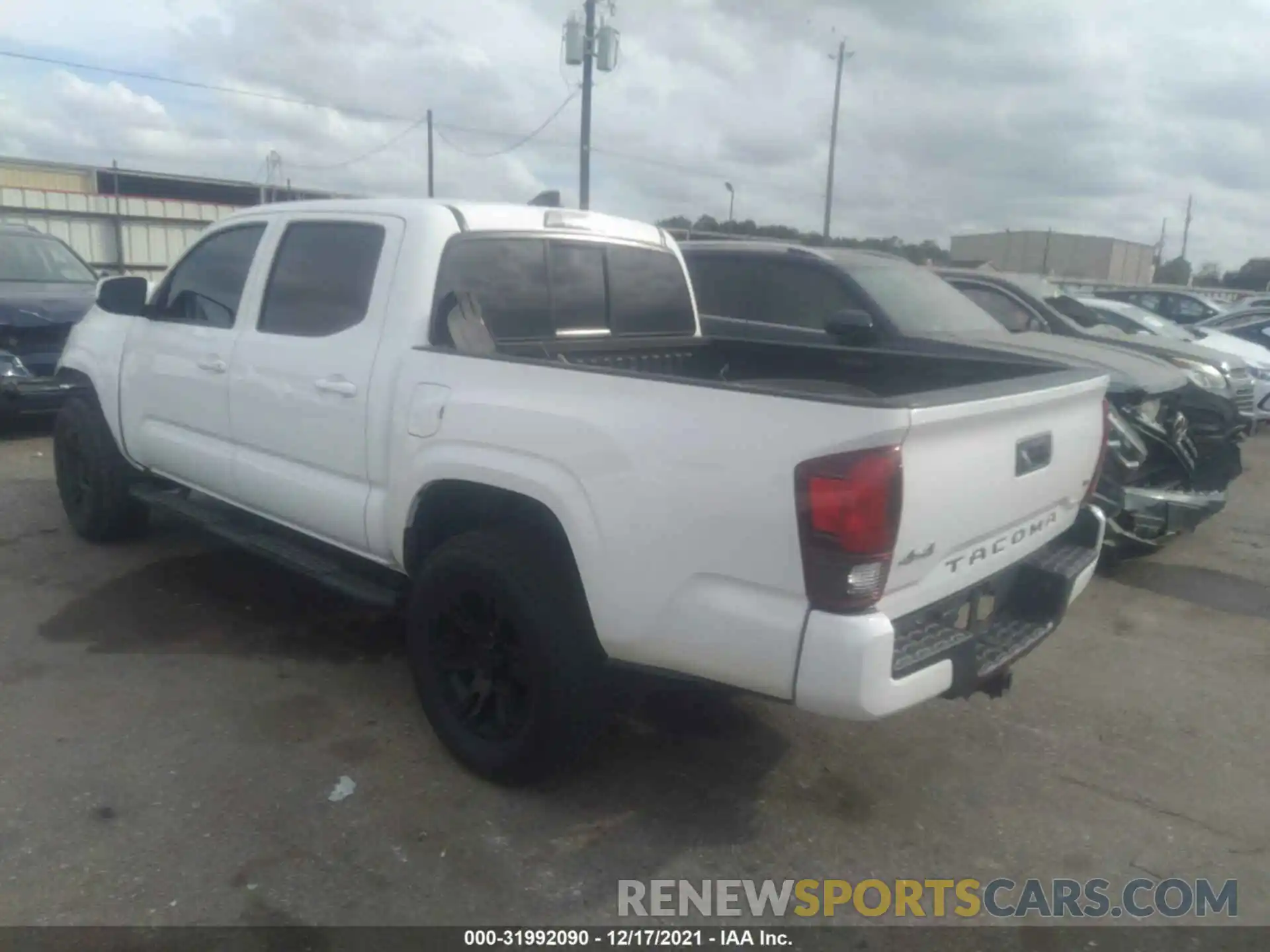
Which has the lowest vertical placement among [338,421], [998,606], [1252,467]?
[1252,467]

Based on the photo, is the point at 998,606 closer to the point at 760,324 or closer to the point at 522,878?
the point at 522,878

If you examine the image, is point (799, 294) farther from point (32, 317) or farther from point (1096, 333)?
point (32, 317)

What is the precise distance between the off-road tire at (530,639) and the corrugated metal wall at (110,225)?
1434cm

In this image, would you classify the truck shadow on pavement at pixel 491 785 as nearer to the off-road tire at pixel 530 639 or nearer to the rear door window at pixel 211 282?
the off-road tire at pixel 530 639

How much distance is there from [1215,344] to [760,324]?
25.6ft

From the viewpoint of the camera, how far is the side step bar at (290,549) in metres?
3.93

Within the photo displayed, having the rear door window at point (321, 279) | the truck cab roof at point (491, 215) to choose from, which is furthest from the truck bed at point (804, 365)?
the rear door window at point (321, 279)

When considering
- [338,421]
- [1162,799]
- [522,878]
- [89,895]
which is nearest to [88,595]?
[338,421]

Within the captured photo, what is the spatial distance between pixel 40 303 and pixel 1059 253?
45.2m

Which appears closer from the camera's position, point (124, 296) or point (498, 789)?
point (498, 789)

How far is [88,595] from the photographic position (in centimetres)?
516

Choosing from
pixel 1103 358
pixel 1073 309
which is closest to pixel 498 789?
pixel 1103 358

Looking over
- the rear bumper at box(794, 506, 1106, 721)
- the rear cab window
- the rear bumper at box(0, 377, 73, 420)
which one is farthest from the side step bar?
the rear bumper at box(0, 377, 73, 420)

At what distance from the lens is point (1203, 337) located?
42.3ft
